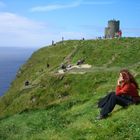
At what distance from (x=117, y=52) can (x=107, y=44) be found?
35.3 ft

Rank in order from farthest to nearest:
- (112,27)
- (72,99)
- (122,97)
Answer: (112,27) < (72,99) < (122,97)

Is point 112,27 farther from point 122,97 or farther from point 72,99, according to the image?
point 122,97

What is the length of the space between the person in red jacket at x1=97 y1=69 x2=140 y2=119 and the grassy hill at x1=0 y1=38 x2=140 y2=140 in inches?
17.7

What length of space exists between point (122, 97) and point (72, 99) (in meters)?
13.7

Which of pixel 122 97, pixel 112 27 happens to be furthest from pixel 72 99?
pixel 112 27

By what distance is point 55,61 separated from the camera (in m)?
93.3

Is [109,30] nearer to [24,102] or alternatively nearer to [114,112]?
[24,102]

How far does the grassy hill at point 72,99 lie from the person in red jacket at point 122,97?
451 millimetres

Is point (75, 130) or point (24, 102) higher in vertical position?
point (75, 130)

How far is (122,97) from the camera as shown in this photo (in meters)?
21.6

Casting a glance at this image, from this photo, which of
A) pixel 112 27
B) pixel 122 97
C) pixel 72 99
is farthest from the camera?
pixel 112 27

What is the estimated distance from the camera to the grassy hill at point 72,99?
64.2 ft

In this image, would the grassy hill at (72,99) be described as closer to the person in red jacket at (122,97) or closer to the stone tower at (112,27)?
the person in red jacket at (122,97)

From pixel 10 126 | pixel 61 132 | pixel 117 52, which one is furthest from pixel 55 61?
pixel 61 132
